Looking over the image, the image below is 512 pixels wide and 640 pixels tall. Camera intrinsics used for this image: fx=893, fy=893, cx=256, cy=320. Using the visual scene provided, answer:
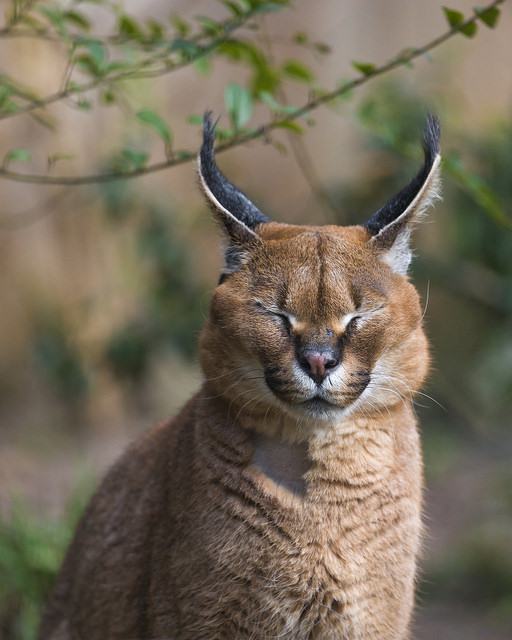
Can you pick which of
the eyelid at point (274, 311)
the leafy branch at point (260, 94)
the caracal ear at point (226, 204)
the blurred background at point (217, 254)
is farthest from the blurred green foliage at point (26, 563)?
the eyelid at point (274, 311)

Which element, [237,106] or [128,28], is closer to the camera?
[237,106]

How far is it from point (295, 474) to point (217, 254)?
772 centimetres

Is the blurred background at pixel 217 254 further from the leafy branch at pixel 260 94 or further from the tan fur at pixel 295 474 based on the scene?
the tan fur at pixel 295 474

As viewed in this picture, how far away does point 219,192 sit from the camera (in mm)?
3451

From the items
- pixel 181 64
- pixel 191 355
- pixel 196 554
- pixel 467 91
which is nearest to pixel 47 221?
pixel 191 355

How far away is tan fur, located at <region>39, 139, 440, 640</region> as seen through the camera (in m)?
3.24

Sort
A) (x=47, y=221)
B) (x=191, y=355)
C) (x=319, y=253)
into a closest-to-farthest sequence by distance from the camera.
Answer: (x=319, y=253)
(x=191, y=355)
(x=47, y=221)

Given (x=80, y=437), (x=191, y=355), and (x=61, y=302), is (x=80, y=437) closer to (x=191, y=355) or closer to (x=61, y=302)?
(x=61, y=302)

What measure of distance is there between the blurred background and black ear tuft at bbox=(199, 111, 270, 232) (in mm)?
4694

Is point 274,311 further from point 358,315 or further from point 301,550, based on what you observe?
point 301,550

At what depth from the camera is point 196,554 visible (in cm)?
348

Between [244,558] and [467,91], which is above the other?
[467,91]

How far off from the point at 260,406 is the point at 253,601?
74cm

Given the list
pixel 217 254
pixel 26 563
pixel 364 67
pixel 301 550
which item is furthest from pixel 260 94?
pixel 217 254
